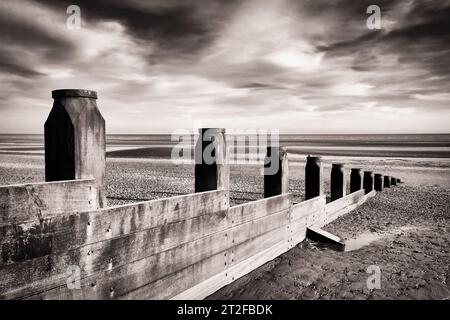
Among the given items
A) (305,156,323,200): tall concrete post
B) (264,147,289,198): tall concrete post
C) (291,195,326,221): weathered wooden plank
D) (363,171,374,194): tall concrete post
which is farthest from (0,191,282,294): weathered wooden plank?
(363,171,374,194): tall concrete post

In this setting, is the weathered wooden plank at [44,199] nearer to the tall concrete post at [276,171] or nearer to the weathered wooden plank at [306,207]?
the tall concrete post at [276,171]

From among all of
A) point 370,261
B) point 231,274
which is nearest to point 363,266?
point 370,261

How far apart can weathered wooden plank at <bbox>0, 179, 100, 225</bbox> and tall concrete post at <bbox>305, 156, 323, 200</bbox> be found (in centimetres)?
425

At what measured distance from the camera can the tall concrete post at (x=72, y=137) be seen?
2449mm

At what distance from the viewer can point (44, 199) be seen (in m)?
2.20

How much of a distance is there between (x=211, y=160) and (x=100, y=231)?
149 cm

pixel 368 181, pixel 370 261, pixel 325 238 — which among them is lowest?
pixel 370 261

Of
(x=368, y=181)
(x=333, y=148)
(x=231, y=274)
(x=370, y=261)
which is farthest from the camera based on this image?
(x=333, y=148)

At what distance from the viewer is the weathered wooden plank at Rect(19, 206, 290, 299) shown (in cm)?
242

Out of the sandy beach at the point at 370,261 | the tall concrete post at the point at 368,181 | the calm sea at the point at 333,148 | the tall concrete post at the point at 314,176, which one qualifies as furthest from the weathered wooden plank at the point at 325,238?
the calm sea at the point at 333,148

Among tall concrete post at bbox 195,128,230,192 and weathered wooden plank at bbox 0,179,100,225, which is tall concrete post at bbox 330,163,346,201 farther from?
weathered wooden plank at bbox 0,179,100,225

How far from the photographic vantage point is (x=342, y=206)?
26.8ft

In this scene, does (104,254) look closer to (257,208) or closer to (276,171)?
(257,208)

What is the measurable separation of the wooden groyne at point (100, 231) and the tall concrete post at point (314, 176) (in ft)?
6.94
